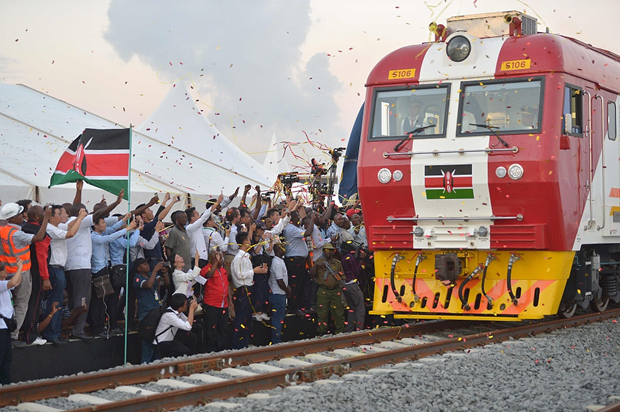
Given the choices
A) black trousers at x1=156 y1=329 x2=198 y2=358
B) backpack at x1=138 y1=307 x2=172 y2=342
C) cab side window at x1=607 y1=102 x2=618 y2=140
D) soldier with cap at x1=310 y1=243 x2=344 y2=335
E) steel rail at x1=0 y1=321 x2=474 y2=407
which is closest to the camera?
steel rail at x1=0 y1=321 x2=474 y2=407

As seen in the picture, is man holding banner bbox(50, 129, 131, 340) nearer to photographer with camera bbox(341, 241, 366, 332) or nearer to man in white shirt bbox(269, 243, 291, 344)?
man in white shirt bbox(269, 243, 291, 344)

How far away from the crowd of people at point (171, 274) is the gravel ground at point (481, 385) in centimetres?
280

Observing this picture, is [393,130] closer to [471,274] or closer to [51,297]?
[471,274]

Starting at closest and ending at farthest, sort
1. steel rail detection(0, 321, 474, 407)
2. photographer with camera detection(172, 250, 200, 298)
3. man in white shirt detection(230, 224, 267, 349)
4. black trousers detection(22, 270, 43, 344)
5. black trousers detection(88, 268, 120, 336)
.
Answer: steel rail detection(0, 321, 474, 407) → black trousers detection(22, 270, 43, 344) → black trousers detection(88, 268, 120, 336) → photographer with camera detection(172, 250, 200, 298) → man in white shirt detection(230, 224, 267, 349)

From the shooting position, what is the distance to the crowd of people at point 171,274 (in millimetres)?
9266

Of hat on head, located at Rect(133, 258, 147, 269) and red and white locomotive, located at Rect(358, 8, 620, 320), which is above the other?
red and white locomotive, located at Rect(358, 8, 620, 320)

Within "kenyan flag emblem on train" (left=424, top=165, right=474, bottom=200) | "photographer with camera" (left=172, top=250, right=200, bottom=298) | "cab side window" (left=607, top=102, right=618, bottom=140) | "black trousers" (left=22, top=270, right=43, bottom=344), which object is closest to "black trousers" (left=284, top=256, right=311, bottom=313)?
"photographer with camera" (left=172, top=250, right=200, bottom=298)

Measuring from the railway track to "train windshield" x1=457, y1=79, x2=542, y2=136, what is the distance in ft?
9.15

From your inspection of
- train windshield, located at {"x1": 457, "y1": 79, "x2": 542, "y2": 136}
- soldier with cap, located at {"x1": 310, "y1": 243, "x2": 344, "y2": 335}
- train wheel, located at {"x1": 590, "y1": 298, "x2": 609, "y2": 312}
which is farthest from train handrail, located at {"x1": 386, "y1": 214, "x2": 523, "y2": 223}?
train wheel, located at {"x1": 590, "y1": 298, "x2": 609, "y2": 312}

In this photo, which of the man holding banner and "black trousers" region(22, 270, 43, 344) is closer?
"black trousers" region(22, 270, 43, 344)

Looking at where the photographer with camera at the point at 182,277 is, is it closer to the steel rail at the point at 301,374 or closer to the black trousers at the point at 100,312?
the black trousers at the point at 100,312

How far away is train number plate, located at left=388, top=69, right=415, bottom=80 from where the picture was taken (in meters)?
10.8

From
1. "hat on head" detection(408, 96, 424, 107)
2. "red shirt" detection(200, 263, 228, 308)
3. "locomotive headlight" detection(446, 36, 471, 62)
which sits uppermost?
"locomotive headlight" detection(446, 36, 471, 62)

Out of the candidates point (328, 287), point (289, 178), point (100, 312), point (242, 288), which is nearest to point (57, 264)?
point (100, 312)
